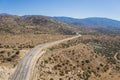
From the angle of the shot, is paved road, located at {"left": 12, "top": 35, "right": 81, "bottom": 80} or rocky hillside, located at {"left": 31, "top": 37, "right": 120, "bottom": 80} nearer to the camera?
paved road, located at {"left": 12, "top": 35, "right": 81, "bottom": 80}

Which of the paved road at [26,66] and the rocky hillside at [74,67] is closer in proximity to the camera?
the paved road at [26,66]

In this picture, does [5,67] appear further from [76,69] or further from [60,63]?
[76,69]

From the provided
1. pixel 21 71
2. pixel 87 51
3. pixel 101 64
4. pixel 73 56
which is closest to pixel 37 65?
pixel 21 71

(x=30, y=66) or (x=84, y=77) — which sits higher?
(x=30, y=66)

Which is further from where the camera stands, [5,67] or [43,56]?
[43,56]

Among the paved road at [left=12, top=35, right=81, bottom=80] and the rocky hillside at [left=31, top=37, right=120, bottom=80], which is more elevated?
the paved road at [left=12, top=35, right=81, bottom=80]

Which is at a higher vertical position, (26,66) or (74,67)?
(26,66)

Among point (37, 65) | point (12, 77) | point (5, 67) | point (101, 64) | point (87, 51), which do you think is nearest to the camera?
point (12, 77)

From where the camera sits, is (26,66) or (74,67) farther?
(74,67)

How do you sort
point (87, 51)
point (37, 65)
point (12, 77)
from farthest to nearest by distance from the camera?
point (87, 51) < point (37, 65) < point (12, 77)

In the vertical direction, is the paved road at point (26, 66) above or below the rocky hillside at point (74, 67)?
above
